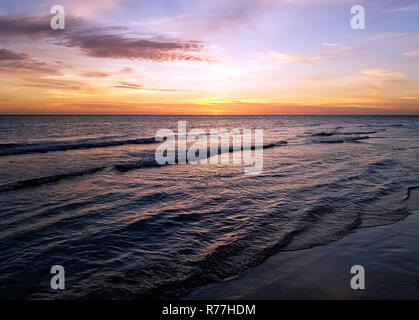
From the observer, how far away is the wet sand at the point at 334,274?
4.56 metres

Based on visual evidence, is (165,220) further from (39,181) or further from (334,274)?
(39,181)

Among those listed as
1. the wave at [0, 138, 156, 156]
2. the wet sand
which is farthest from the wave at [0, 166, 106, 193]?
the wave at [0, 138, 156, 156]

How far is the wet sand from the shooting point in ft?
15.0

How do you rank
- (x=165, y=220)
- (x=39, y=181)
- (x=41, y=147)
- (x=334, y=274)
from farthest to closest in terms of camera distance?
(x=41, y=147) < (x=39, y=181) < (x=165, y=220) < (x=334, y=274)

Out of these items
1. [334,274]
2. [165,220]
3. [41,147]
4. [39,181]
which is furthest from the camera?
[41,147]

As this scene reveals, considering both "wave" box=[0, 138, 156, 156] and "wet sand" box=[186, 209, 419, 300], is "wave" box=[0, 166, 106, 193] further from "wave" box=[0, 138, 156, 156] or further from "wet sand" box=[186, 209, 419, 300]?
"wave" box=[0, 138, 156, 156]

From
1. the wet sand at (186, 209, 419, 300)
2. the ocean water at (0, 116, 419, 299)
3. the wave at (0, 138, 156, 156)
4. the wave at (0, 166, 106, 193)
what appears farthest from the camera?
the wave at (0, 138, 156, 156)

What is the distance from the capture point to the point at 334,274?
5.14 metres

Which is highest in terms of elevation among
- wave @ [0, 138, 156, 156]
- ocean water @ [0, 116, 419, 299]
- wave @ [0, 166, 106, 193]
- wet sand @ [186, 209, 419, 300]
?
wave @ [0, 138, 156, 156]

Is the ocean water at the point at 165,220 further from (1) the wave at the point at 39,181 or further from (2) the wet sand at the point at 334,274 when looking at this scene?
(2) the wet sand at the point at 334,274

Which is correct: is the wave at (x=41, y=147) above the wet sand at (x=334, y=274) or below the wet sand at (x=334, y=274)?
above

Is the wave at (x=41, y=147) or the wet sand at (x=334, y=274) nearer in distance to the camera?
the wet sand at (x=334, y=274)

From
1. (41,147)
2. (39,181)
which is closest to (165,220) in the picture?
(39,181)

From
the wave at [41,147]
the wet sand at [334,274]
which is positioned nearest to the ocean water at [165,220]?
the wet sand at [334,274]
